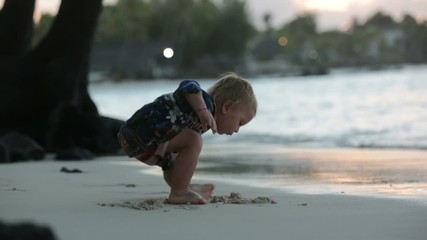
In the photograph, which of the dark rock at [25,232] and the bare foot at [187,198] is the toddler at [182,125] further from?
the dark rock at [25,232]

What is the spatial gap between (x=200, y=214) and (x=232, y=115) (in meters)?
0.70

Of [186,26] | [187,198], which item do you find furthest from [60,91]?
[186,26]

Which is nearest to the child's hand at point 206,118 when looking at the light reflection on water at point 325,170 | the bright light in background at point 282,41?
the light reflection on water at point 325,170

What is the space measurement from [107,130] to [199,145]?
537 centimetres

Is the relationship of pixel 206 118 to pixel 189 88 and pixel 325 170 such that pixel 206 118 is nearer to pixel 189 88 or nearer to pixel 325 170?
pixel 189 88

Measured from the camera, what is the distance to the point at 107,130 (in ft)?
31.3

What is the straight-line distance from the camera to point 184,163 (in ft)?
14.2

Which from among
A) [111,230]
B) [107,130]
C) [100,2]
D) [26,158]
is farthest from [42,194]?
[100,2]

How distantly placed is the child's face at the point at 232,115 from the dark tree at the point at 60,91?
4.70 metres

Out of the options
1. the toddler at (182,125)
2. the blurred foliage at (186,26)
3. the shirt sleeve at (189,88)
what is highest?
the blurred foliage at (186,26)

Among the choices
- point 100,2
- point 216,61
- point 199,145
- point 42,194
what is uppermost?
point 216,61

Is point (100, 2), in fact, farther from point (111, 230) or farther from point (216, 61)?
point (216, 61)

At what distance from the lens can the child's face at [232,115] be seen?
436 centimetres

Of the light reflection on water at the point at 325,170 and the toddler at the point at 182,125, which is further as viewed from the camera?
the light reflection on water at the point at 325,170
